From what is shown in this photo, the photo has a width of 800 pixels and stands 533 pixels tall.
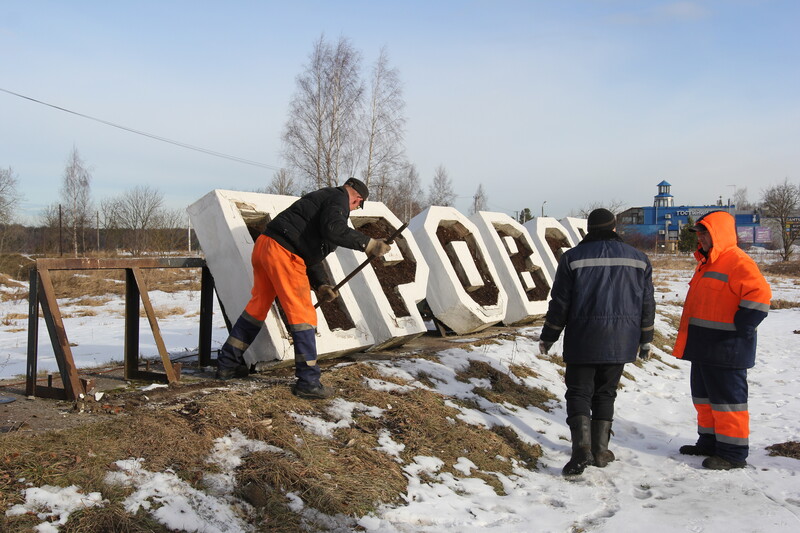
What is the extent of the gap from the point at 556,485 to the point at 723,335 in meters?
1.76

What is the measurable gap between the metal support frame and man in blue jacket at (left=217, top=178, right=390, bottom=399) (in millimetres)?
757

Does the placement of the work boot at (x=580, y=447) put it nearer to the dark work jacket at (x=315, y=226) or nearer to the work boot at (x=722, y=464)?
the work boot at (x=722, y=464)

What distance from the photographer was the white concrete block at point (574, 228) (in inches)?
514

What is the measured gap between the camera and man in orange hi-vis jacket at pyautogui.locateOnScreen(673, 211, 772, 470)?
4.75m

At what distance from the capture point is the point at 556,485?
175 inches

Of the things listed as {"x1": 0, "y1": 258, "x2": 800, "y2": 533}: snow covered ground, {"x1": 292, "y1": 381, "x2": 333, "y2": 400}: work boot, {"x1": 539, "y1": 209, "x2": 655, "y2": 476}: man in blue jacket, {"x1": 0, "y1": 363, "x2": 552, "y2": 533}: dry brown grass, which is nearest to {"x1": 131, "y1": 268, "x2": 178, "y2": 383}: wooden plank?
{"x1": 0, "y1": 363, "x2": 552, "y2": 533}: dry brown grass

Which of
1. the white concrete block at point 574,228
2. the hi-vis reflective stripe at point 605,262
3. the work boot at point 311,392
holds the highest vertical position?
the white concrete block at point 574,228

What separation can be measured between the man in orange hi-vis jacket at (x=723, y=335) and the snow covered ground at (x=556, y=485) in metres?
0.26

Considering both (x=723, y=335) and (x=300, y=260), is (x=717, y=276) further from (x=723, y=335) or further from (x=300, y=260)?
(x=300, y=260)

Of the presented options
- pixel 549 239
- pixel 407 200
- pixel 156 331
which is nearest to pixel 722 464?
pixel 156 331

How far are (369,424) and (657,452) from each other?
253cm

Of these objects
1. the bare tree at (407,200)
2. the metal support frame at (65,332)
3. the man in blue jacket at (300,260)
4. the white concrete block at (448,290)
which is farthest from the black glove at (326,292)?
the bare tree at (407,200)

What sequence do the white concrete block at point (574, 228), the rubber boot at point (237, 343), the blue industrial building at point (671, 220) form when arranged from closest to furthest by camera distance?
the rubber boot at point (237, 343) < the white concrete block at point (574, 228) < the blue industrial building at point (671, 220)

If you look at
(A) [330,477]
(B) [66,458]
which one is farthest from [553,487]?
(B) [66,458]
